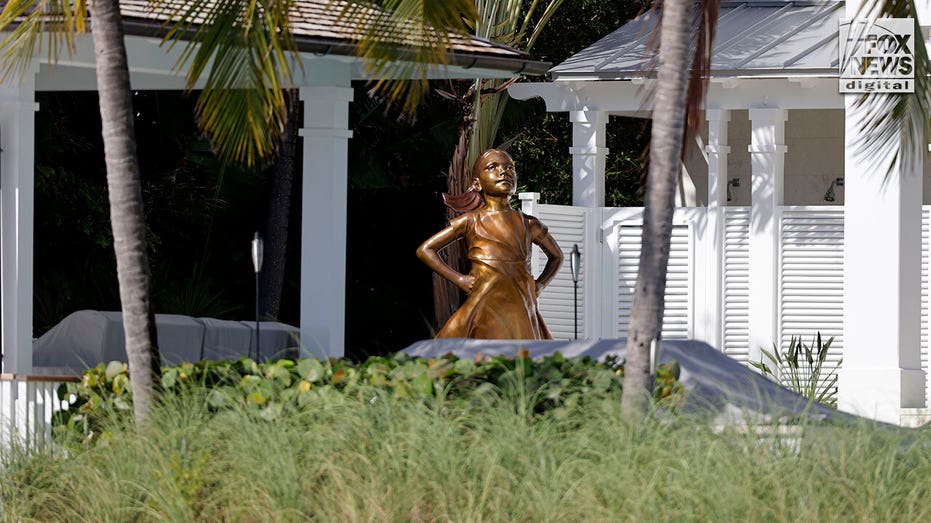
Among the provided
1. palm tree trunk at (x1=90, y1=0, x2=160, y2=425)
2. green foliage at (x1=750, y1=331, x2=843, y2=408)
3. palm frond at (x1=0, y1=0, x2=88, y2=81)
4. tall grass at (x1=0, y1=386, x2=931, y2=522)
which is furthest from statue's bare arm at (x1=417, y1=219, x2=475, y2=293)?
green foliage at (x1=750, y1=331, x2=843, y2=408)

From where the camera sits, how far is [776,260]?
16609 mm

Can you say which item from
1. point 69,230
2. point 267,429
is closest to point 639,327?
point 267,429

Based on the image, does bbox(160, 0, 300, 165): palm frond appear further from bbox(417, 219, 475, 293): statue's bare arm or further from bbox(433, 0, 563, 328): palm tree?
→ bbox(433, 0, 563, 328): palm tree

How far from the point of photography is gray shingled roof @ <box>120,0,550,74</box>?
36.8 feet

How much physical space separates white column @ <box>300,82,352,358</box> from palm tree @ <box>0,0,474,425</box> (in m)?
2.08

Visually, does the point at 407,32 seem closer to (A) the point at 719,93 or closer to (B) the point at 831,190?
(A) the point at 719,93

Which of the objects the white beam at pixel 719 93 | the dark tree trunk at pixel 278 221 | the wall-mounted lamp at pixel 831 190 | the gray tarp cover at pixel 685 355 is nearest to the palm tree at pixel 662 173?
the gray tarp cover at pixel 685 355

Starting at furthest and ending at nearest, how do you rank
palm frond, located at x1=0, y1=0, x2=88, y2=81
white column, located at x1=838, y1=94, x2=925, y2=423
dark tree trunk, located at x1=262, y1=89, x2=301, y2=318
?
dark tree trunk, located at x1=262, y1=89, x2=301, y2=318
white column, located at x1=838, y1=94, x2=925, y2=423
palm frond, located at x1=0, y1=0, x2=88, y2=81

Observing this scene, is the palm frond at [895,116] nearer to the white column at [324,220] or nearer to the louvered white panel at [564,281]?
the louvered white panel at [564,281]

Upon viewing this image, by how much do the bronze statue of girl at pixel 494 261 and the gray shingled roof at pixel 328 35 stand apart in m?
1.09

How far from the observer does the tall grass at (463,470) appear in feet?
23.8

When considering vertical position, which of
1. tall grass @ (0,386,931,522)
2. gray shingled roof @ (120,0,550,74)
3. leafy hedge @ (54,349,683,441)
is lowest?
tall grass @ (0,386,931,522)

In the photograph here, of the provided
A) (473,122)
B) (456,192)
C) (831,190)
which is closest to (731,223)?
(456,192)

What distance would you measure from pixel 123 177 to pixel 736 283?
9037 millimetres
